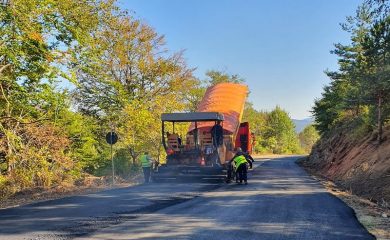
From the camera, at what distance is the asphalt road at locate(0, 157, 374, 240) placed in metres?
7.56

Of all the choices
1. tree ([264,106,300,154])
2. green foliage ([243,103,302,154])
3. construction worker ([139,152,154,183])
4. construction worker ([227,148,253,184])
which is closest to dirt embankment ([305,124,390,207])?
construction worker ([227,148,253,184])

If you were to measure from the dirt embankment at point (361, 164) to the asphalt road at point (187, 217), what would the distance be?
2.54 m

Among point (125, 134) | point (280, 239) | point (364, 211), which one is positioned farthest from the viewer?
point (125, 134)

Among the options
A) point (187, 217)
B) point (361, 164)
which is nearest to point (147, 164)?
point (361, 164)

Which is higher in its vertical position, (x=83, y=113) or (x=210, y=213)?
(x=83, y=113)

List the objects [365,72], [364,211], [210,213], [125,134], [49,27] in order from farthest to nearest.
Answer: [125,134] < [365,72] < [49,27] < [364,211] < [210,213]

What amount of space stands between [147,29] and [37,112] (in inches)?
530

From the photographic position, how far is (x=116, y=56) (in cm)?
2647

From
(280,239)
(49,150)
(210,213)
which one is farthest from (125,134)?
(280,239)

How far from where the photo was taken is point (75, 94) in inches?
1010

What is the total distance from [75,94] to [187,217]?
60.2 feet

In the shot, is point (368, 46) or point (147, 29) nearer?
point (368, 46)

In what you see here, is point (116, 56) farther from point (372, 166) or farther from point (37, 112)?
point (372, 166)

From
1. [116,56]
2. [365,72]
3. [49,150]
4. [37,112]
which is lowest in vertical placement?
[49,150]
